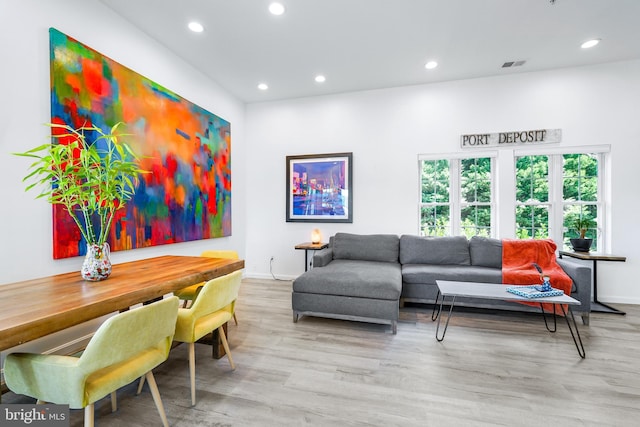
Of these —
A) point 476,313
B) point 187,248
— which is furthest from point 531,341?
point 187,248

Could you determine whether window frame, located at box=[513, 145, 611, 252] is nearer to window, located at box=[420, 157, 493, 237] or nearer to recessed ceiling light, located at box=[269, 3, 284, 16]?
window, located at box=[420, 157, 493, 237]

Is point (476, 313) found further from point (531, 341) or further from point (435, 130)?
point (435, 130)

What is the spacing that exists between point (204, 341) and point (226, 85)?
364 cm

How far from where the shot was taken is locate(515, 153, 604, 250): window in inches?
150

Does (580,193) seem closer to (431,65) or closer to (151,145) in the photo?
(431,65)

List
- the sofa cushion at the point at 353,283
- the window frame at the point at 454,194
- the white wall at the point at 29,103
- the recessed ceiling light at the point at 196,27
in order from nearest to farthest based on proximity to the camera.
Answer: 1. the white wall at the point at 29,103
2. the sofa cushion at the point at 353,283
3. the recessed ceiling light at the point at 196,27
4. the window frame at the point at 454,194

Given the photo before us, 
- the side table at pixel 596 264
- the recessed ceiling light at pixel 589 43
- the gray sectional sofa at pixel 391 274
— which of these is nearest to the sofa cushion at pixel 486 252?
the gray sectional sofa at pixel 391 274

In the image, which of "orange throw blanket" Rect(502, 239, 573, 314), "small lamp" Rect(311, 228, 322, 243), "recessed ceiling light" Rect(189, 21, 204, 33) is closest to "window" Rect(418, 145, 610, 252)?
"orange throw blanket" Rect(502, 239, 573, 314)

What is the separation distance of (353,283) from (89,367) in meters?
2.13

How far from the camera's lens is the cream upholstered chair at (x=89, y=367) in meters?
1.11

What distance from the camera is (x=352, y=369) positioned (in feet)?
6.82

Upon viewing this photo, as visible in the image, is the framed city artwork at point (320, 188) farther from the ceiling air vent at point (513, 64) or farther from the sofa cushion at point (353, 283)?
the ceiling air vent at point (513, 64)

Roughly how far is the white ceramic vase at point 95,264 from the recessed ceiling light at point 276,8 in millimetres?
2504

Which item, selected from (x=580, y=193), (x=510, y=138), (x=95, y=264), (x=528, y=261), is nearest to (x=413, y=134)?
(x=510, y=138)
